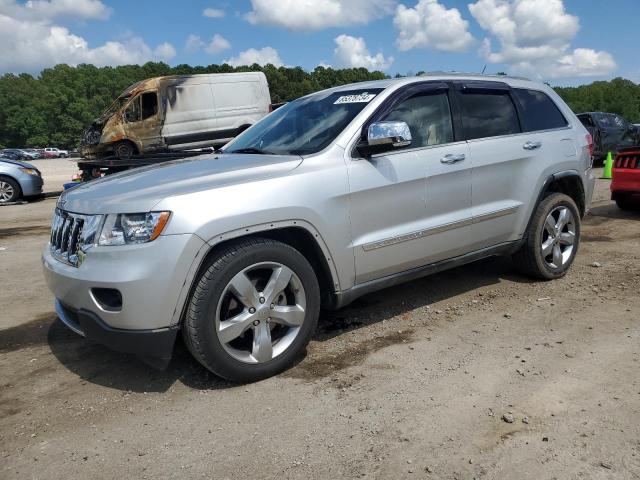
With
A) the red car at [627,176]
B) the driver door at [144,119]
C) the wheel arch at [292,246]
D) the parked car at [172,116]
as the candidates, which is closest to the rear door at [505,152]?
the wheel arch at [292,246]

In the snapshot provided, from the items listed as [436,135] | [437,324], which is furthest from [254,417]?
[436,135]

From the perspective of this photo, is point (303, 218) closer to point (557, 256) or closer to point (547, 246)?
point (547, 246)

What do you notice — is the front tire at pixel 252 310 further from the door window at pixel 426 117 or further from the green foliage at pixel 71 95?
the green foliage at pixel 71 95

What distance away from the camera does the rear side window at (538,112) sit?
471 cm

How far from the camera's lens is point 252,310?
3113 mm

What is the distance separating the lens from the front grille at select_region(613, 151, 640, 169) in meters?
7.75

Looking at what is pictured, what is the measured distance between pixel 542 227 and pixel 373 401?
259 centimetres

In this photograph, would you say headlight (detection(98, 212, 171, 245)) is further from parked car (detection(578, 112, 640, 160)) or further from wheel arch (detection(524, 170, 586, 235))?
parked car (detection(578, 112, 640, 160))

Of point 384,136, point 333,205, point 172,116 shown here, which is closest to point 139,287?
point 333,205

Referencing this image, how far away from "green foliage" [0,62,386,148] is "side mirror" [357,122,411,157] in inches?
3885

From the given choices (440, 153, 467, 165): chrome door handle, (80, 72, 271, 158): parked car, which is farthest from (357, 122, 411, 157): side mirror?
(80, 72, 271, 158): parked car

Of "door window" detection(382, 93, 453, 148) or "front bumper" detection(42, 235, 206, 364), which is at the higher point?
"door window" detection(382, 93, 453, 148)

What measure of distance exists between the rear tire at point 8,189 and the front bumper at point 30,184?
0.42 feet

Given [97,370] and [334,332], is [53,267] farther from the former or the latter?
[334,332]
